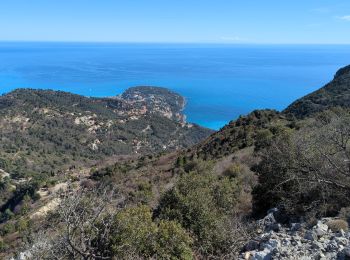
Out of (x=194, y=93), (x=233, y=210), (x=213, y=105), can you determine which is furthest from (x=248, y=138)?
(x=194, y=93)

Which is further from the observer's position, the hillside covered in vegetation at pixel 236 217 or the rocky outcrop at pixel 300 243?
the hillside covered in vegetation at pixel 236 217

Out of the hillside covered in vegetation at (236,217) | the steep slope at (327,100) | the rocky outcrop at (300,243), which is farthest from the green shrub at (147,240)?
the steep slope at (327,100)

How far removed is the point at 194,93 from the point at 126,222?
158917 mm

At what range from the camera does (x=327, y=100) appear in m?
45.9

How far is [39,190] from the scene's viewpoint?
40.4m

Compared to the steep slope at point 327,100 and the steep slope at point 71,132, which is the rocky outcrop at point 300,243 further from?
the steep slope at point 71,132

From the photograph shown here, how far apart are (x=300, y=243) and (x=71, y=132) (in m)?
75.1

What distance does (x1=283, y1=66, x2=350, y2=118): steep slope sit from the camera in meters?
43.2

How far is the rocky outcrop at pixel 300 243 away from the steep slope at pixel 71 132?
51729 mm

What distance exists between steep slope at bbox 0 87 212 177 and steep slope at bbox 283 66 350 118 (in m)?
35.0

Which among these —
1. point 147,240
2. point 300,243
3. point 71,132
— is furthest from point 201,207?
point 71,132

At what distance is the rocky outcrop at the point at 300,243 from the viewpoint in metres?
7.13

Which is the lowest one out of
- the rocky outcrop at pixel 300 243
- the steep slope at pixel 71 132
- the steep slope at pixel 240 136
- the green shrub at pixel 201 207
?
the steep slope at pixel 71 132

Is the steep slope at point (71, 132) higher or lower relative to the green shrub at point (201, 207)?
lower
